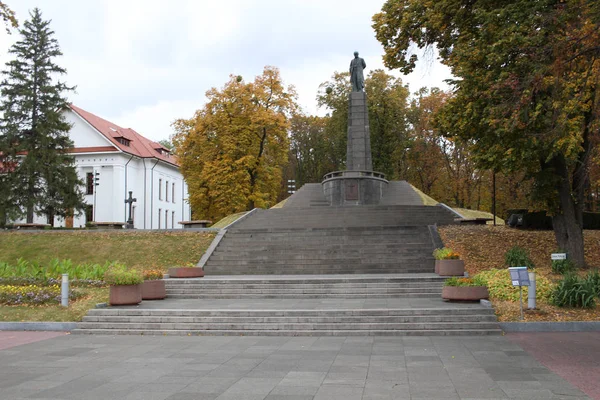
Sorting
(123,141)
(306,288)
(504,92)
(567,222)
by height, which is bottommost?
(306,288)

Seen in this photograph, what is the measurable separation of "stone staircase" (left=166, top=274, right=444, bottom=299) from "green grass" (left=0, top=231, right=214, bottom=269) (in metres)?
5.90

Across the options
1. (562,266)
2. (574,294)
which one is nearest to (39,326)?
(574,294)

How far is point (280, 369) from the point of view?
8.34 meters

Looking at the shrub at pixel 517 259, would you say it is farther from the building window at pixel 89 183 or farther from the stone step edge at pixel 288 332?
the building window at pixel 89 183

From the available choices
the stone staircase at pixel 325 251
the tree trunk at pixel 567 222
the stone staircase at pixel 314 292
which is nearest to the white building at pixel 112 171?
the stone staircase at pixel 325 251

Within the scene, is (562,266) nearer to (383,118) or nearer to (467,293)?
(467,293)

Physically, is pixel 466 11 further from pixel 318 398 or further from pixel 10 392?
pixel 10 392

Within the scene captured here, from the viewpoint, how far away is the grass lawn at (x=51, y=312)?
13.2m

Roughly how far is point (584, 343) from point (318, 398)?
5.89 meters

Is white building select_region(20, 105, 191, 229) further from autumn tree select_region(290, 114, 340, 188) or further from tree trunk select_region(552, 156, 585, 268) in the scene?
tree trunk select_region(552, 156, 585, 268)

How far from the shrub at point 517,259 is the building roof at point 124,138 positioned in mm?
37313

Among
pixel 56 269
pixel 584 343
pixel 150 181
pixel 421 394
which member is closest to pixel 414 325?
pixel 584 343

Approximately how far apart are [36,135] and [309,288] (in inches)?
1102

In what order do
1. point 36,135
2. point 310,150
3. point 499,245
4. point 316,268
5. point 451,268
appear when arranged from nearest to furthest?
point 451,268, point 499,245, point 316,268, point 36,135, point 310,150
